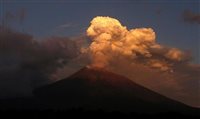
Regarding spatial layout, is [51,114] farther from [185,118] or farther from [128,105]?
[128,105]

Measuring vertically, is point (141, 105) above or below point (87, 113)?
above

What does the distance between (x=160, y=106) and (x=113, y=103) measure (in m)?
17.5

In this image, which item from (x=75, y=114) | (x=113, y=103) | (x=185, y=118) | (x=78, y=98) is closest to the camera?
(x=75, y=114)

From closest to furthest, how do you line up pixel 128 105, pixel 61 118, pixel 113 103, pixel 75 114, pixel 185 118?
pixel 61 118 < pixel 75 114 < pixel 185 118 < pixel 128 105 < pixel 113 103

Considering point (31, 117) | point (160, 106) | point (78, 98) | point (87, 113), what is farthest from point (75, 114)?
point (78, 98)

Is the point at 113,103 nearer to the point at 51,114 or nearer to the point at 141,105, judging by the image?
the point at 141,105

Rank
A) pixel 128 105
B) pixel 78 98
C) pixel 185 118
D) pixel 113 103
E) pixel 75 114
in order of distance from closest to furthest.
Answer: pixel 75 114 < pixel 185 118 < pixel 128 105 < pixel 113 103 < pixel 78 98

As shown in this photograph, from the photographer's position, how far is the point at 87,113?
6531cm

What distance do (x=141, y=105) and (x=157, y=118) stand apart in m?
89.3

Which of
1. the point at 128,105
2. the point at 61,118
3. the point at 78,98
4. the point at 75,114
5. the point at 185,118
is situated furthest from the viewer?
the point at 78,98

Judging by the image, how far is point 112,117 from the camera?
64.9 meters

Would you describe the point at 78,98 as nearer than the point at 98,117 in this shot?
No

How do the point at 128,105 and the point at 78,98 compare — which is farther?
the point at 78,98

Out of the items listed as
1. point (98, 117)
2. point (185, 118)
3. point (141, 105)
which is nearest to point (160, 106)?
point (141, 105)
